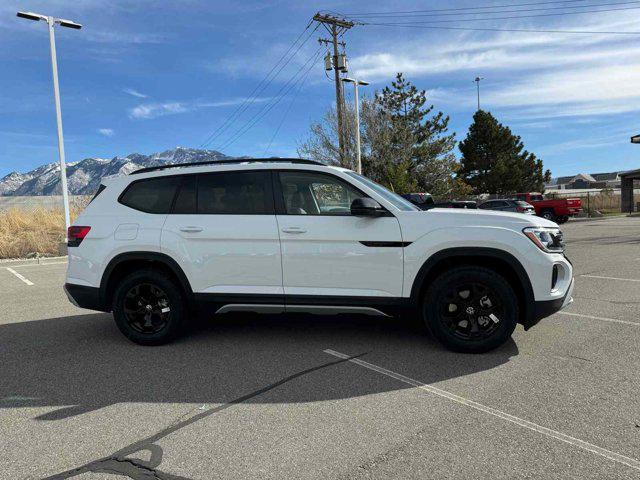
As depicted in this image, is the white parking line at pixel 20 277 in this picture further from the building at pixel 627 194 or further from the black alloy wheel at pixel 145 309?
the building at pixel 627 194

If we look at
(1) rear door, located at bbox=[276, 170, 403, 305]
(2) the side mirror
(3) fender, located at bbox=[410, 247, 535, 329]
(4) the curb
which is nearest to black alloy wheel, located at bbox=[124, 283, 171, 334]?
(1) rear door, located at bbox=[276, 170, 403, 305]

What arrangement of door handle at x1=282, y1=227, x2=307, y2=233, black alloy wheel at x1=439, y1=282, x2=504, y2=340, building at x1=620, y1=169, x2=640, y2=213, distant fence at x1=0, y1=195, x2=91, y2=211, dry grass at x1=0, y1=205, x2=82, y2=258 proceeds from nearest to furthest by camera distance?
1. black alloy wheel at x1=439, y1=282, x2=504, y2=340
2. door handle at x1=282, y1=227, x2=307, y2=233
3. dry grass at x1=0, y1=205, x2=82, y2=258
4. distant fence at x1=0, y1=195, x2=91, y2=211
5. building at x1=620, y1=169, x2=640, y2=213

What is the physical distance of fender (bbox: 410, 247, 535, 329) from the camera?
14.5 ft

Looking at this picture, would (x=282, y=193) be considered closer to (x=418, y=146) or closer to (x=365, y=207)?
(x=365, y=207)

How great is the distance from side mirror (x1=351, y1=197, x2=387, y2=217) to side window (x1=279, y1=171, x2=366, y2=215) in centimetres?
21

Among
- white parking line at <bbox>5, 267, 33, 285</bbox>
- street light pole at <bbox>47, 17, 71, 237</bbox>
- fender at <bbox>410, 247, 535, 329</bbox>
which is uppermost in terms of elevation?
street light pole at <bbox>47, 17, 71, 237</bbox>

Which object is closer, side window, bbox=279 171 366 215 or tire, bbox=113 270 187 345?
side window, bbox=279 171 366 215

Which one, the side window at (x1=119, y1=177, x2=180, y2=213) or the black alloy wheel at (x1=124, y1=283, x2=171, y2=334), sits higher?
the side window at (x1=119, y1=177, x2=180, y2=213)

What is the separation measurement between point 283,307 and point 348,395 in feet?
4.28

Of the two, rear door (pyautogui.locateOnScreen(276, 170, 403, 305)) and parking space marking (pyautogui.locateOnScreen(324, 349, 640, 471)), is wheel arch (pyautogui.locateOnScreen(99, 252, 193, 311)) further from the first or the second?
parking space marking (pyautogui.locateOnScreen(324, 349, 640, 471))

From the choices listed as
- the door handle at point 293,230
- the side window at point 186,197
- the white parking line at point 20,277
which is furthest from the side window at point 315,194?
the white parking line at point 20,277

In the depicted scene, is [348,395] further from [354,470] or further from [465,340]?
[465,340]

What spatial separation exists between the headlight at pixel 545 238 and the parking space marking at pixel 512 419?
5.44 feet

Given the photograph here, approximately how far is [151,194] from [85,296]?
4.25 ft
